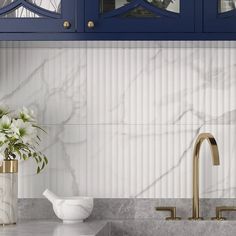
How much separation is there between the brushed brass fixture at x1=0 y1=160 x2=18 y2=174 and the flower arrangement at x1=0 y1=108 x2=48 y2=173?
0.02 meters

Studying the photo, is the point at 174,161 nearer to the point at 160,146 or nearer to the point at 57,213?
the point at 160,146

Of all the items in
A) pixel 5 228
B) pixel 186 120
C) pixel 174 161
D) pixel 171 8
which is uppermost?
pixel 171 8

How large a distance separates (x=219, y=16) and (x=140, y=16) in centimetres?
31

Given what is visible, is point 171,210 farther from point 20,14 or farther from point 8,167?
point 20,14

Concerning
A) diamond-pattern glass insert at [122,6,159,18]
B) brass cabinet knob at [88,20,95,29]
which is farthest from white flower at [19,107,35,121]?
diamond-pattern glass insert at [122,6,159,18]

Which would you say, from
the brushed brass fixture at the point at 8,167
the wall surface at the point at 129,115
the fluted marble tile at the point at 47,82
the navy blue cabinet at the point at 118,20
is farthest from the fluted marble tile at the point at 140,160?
the navy blue cabinet at the point at 118,20

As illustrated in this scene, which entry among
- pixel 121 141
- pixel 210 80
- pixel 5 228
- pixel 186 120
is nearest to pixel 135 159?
pixel 121 141

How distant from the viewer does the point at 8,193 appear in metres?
2.64

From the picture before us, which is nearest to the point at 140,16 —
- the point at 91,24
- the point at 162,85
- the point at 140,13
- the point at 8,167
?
the point at 140,13

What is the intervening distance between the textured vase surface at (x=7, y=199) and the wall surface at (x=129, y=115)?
0.75 ft

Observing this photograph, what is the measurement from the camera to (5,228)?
2.55 metres

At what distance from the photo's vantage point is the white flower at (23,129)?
262 cm

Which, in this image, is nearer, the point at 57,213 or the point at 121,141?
the point at 57,213

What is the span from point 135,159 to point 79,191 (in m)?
0.28
